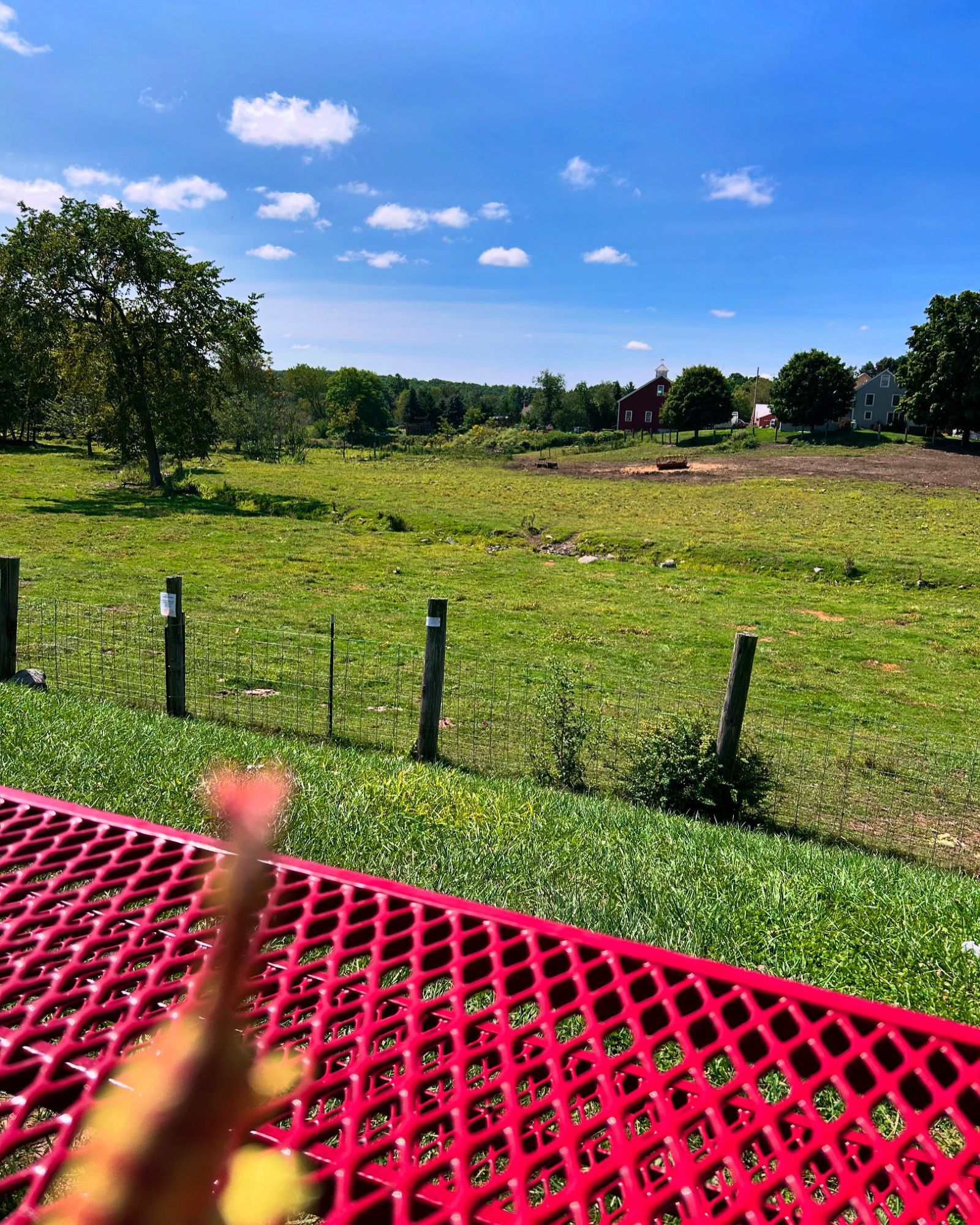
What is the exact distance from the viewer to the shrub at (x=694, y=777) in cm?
645

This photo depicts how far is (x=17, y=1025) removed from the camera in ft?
3.79

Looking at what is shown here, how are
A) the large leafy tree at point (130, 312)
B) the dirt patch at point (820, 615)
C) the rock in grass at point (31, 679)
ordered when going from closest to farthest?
the rock in grass at point (31, 679), the dirt patch at point (820, 615), the large leafy tree at point (130, 312)

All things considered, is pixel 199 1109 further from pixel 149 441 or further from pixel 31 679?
pixel 149 441

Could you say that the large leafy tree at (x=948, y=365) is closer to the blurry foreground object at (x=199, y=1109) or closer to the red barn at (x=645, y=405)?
the red barn at (x=645, y=405)

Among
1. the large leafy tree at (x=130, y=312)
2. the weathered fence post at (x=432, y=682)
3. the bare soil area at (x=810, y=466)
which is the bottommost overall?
the weathered fence post at (x=432, y=682)

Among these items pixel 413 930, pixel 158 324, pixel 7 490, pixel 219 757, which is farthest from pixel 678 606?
pixel 7 490

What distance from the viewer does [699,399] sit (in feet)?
233

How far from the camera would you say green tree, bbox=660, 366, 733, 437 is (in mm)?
70688

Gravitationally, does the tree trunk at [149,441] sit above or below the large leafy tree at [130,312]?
below

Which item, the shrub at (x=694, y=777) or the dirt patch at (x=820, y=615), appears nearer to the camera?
the shrub at (x=694, y=777)

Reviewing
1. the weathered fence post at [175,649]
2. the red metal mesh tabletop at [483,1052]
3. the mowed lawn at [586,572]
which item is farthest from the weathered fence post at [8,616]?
the red metal mesh tabletop at [483,1052]

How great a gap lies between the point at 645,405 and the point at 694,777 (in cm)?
8807

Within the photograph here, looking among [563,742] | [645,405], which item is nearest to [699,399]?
[645,405]

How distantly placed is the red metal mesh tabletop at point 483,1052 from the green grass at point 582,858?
6.80ft
